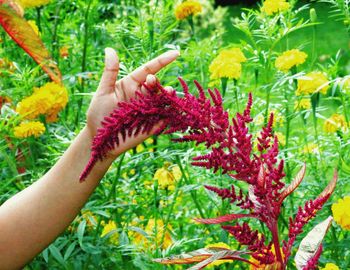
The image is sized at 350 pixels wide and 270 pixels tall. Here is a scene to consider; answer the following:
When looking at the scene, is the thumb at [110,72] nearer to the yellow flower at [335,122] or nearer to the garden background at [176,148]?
the garden background at [176,148]

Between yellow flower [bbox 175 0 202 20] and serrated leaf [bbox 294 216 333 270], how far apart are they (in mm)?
1567

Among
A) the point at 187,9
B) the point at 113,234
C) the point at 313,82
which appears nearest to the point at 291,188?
the point at 313,82

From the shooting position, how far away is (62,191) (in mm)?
1520

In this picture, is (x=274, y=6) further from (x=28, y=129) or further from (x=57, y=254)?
(x=57, y=254)

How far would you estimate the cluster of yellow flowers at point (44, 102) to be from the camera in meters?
1.98

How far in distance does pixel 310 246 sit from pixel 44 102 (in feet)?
4.04

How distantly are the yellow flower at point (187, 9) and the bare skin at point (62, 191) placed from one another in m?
1.00

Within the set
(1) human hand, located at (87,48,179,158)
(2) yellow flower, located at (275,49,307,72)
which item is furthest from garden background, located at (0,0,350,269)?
(1) human hand, located at (87,48,179,158)

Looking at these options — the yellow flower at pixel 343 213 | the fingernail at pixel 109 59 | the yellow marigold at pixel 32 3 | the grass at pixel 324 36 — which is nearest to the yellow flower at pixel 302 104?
the yellow flower at pixel 343 213

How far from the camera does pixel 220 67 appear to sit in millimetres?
→ 1892

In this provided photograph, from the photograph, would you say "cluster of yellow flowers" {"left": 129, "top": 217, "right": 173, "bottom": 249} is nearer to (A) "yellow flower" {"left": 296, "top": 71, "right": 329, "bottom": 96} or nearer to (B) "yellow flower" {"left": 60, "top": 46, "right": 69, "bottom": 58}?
(A) "yellow flower" {"left": 296, "top": 71, "right": 329, "bottom": 96}

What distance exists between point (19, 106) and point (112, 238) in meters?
0.44

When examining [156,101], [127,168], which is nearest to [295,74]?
[127,168]

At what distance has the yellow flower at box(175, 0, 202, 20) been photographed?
238 cm
